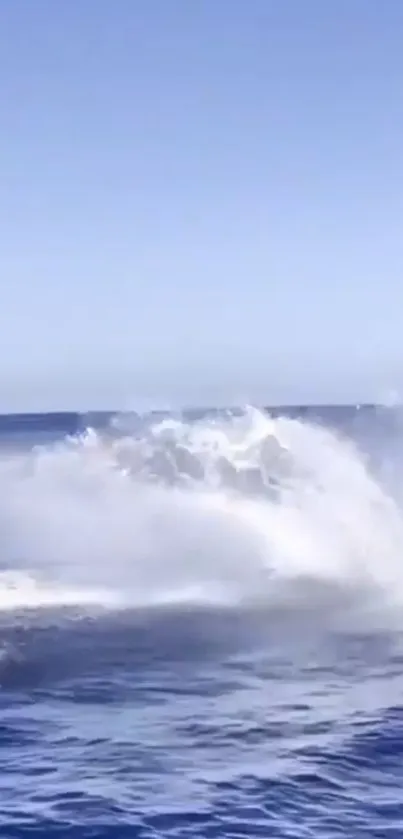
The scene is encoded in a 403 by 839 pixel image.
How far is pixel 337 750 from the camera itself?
19.3m

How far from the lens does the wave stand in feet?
107

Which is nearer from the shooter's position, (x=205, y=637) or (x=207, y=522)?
(x=205, y=637)

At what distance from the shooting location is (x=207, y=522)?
40.3 metres

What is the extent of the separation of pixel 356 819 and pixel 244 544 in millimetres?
21166

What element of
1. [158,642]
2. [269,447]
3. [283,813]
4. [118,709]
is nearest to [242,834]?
[283,813]

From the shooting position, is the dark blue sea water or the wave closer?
the dark blue sea water

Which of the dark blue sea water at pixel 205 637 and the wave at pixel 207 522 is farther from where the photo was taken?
the wave at pixel 207 522

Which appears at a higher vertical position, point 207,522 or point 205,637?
point 207,522

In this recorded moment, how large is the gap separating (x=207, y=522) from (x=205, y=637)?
12.8 meters

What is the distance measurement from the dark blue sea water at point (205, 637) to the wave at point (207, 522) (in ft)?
0.32

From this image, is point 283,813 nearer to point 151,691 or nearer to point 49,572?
point 151,691

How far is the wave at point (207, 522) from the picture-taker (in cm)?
3269

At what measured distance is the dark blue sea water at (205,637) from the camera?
1741cm

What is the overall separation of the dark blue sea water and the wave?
10 centimetres
